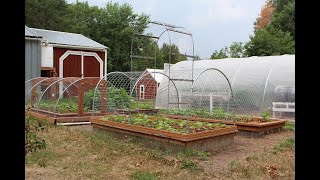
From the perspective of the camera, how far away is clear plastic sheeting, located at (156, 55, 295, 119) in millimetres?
12664

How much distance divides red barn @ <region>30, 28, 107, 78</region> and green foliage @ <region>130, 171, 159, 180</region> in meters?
17.3

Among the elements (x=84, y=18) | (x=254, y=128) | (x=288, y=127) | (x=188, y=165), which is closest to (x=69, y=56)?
(x=288, y=127)

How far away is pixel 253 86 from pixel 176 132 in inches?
303

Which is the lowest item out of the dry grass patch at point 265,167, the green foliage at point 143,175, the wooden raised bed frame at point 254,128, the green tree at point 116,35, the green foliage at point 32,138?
the dry grass patch at point 265,167

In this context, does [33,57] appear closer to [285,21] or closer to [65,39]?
[65,39]

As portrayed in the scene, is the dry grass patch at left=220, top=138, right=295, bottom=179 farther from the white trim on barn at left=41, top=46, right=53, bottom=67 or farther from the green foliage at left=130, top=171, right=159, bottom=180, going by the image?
the white trim on barn at left=41, top=46, right=53, bottom=67

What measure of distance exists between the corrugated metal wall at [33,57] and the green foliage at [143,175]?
635 inches

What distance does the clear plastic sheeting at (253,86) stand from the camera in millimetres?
12664

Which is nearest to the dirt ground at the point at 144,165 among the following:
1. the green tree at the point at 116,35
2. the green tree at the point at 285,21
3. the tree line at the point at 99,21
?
the green tree at the point at 285,21

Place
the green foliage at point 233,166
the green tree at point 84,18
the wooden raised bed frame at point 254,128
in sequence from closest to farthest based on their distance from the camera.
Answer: the green foliage at point 233,166
the wooden raised bed frame at point 254,128
the green tree at point 84,18

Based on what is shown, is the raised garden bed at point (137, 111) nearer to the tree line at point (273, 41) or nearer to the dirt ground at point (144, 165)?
the dirt ground at point (144, 165)

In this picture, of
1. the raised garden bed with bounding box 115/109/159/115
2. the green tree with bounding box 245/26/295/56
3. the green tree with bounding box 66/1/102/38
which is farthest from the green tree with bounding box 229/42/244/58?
the raised garden bed with bounding box 115/109/159/115
